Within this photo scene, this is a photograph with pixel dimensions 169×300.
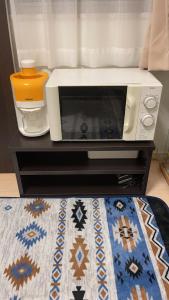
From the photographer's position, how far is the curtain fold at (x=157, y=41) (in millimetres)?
1024

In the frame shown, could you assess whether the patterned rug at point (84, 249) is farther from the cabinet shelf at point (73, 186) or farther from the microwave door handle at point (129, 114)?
the microwave door handle at point (129, 114)

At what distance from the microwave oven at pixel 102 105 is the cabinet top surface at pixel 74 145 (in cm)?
2

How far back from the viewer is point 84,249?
1.00m

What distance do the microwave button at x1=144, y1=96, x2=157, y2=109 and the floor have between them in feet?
1.77

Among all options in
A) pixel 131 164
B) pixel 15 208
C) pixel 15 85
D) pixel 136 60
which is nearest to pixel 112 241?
pixel 131 164

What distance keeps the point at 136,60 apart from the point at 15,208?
1.01 metres

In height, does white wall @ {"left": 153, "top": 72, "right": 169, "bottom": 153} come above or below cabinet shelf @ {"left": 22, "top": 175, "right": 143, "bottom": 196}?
above

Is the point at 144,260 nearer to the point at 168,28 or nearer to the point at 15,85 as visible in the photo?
the point at 15,85

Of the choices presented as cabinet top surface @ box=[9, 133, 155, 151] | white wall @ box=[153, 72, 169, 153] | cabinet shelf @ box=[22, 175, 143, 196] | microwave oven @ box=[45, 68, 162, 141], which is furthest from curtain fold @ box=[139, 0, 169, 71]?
cabinet shelf @ box=[22, 175, 143, 196]

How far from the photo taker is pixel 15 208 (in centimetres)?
120

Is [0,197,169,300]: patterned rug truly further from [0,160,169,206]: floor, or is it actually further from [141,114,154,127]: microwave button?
[141,114,154,127]: microwave button

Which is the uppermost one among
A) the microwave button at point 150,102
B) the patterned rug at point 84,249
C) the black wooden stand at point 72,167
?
the microwave button at point 150,102

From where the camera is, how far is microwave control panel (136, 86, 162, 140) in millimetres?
959

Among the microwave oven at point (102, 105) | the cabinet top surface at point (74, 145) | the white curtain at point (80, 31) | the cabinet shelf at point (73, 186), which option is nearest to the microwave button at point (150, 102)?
the microwave oven at point (102, 105)
